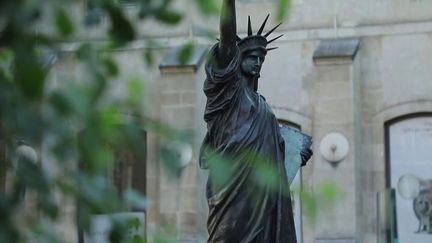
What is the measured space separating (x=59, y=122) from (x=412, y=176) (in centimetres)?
2057

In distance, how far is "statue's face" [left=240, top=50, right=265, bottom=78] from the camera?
26.8 ft

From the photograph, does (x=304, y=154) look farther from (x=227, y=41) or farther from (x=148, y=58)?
(x=148, y=58)

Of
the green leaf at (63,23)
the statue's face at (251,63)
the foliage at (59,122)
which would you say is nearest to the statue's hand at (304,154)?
the statue's face at (251,63)

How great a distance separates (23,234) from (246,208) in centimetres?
396

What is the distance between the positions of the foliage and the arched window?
20238 millimetres

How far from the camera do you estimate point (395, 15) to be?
24938 mm

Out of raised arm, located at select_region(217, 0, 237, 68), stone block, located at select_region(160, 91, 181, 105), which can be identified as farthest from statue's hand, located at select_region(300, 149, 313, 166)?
stone block, located at select_region(160, 91, 181, 105)

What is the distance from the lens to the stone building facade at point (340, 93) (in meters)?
24.0

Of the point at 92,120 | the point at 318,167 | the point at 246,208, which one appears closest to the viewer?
the point at 92,120

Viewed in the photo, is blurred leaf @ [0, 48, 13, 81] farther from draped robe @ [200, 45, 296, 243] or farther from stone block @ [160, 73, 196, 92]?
stone block @ [160, 73, 196, 92]

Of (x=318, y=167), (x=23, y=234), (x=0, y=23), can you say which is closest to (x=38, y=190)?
(x=23, y=234)

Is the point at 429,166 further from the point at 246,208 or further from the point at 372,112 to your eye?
the point at 246,208

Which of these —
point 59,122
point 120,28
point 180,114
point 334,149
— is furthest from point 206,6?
point 180,114

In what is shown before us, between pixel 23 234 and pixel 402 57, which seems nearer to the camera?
pixel 23 234
